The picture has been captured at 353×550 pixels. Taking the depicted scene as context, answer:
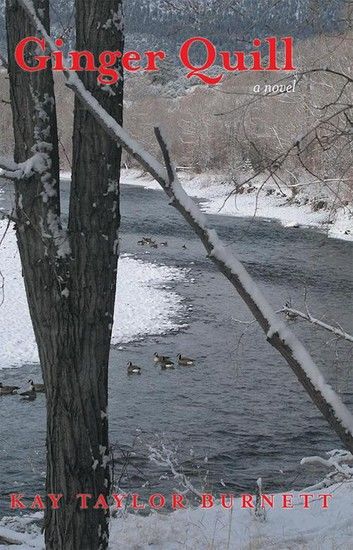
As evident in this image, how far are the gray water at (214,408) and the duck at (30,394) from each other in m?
0.13

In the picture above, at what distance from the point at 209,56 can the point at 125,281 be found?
15.5m

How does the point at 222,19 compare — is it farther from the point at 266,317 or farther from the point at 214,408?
the point at 214,408

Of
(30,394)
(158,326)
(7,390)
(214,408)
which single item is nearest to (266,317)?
(214,408)

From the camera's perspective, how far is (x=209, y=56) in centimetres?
336

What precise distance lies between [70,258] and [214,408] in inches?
282

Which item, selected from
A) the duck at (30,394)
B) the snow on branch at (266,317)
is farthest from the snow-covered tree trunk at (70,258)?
the duck at (30,394)

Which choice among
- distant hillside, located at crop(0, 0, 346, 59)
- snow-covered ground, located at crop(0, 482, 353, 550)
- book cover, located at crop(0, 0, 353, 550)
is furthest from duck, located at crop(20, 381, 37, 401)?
distant hillside, located at crop(0, 0, 346, 59)

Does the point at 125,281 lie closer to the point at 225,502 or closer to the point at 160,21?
the point at 225,502

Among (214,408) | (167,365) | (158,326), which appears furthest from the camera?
(158,326)

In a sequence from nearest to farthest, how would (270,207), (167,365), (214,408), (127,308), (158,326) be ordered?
(214,408) < (167,365) < (158,326) < (127,308) < (270,207)

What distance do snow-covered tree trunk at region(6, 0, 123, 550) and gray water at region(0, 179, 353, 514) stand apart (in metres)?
1.27

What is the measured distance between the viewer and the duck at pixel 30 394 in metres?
10.0

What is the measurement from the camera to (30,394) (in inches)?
396

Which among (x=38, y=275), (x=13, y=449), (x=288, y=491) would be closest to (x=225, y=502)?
(x=288, y=491)
